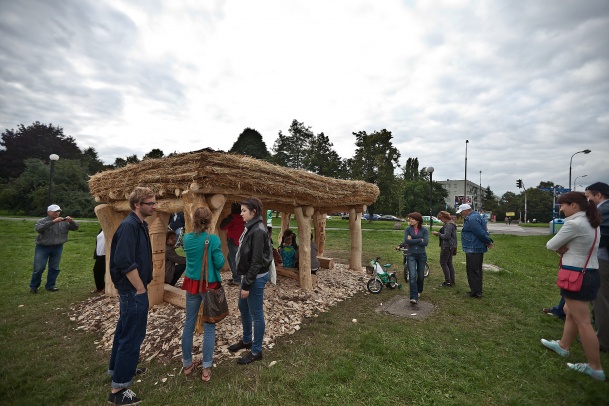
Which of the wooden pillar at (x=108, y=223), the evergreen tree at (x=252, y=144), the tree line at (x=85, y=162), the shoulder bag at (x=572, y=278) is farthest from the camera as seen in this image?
the evergreen tree at (x=252, y=144)

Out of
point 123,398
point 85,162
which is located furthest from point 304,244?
point 85,162

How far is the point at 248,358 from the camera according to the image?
3.69 m

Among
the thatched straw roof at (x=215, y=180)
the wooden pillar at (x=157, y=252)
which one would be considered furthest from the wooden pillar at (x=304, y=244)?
the wooden pillar at (x=157, y=252)

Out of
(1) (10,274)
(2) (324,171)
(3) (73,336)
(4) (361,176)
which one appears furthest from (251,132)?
(3) (73,336)

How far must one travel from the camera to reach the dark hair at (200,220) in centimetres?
337

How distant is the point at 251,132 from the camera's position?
1758 inches

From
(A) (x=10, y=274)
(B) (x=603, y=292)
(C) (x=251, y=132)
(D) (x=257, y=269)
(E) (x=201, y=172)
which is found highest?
(C) (x=251, y=132)

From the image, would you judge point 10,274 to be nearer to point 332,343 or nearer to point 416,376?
point 332,343

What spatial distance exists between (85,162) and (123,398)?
2031 inches

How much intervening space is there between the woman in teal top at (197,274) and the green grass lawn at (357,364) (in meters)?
0.33

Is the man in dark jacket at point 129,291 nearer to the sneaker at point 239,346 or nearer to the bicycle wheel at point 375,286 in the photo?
the sneaker at point 239,346

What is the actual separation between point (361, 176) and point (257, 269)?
27.8 meters

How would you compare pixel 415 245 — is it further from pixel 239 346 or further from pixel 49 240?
pixel 49 240

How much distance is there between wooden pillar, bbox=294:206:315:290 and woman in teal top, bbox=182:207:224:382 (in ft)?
11.5
